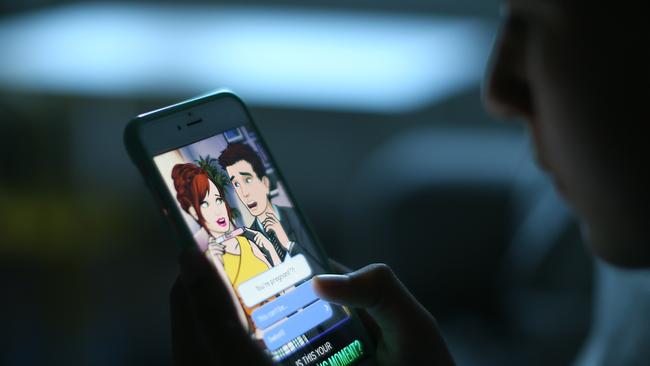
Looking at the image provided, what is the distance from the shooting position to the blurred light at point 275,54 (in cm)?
245

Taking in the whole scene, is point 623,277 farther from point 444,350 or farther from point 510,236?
point 510,236

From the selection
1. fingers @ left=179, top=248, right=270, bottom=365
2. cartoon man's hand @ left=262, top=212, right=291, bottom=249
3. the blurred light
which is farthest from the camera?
the blurred light

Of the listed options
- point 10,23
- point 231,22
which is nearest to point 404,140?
point 231,22

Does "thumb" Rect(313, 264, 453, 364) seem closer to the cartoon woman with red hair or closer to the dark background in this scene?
the cartoon woman with red hair

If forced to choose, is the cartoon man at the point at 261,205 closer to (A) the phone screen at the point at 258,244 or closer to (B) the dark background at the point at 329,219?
(A) the phone screen at the point at 258,244

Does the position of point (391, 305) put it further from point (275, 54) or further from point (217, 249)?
point (275, 54)

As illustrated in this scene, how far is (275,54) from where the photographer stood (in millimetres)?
2588

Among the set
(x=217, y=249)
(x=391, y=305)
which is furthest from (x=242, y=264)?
(x=391, y=305)

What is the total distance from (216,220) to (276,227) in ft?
0.22

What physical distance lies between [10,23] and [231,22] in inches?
27.5

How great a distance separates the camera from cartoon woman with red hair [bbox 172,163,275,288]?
0.69m

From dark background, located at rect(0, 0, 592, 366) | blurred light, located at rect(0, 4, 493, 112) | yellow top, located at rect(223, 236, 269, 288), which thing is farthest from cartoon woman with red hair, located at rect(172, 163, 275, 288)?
blurred light, located at rect(0, 4, 493, 112)

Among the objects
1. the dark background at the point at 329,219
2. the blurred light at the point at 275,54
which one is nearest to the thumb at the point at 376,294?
the dark background at the point at 329,219

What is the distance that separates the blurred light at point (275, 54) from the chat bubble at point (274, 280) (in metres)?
1.83
